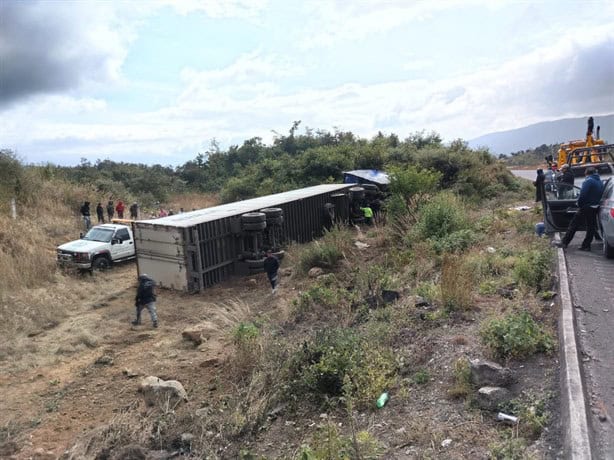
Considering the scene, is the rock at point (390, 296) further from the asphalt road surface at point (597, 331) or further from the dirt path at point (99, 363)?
the dirt path at point (99, 363)

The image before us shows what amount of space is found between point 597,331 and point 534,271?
199cm

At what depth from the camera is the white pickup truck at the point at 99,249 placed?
1563cm

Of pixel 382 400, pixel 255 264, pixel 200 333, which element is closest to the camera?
pixel 382 400

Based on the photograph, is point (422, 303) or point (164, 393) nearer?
point (164, 393)

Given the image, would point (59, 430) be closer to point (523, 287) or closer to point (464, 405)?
point (464, 405)

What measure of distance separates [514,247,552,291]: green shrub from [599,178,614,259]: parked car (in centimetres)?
116

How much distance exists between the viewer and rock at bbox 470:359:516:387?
480 centimetres

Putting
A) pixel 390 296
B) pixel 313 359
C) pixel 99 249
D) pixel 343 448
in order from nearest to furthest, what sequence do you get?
pixel 343 448
pixel 313 359
pixel 390 296
pixel 99 249

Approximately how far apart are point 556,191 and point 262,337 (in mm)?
7461

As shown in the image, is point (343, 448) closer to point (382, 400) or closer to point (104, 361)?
point (382, 400)

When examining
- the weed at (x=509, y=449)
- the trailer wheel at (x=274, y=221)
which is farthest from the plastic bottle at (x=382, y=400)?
the trailer wheel at (x=274, y=221)

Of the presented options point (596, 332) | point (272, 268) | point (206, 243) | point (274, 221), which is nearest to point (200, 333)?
point (272, 268)

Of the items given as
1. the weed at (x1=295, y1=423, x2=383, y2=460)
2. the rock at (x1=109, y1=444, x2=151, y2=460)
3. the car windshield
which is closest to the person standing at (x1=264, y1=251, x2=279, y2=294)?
the car windshield

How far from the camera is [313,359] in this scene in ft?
20.7
